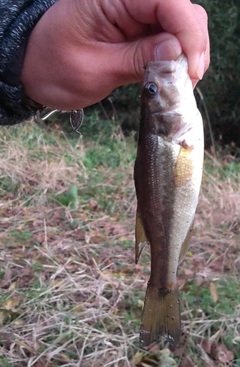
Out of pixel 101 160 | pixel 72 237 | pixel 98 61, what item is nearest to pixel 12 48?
pixel 98 61

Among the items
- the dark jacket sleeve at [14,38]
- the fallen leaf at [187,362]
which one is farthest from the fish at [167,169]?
the fallen leaf at [187,362]

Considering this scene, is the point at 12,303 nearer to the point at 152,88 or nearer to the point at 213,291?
the point at 213,291

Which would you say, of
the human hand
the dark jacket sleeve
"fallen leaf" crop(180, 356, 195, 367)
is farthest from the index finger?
"fallen leaf" crop(180, 356, 195, 367)

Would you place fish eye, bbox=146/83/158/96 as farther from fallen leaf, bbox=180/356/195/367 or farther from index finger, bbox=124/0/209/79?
fallen leaf, bbox=180/356/195/367

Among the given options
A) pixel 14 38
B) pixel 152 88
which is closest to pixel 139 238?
pixel 152 88

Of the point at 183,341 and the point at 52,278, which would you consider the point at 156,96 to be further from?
the point at 52,278

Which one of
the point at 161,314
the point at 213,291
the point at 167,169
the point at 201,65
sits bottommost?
the point at 213,291

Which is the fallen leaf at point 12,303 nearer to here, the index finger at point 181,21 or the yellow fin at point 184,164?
the yellow fin at point 184,164

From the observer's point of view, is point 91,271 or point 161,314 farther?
point 91,271
